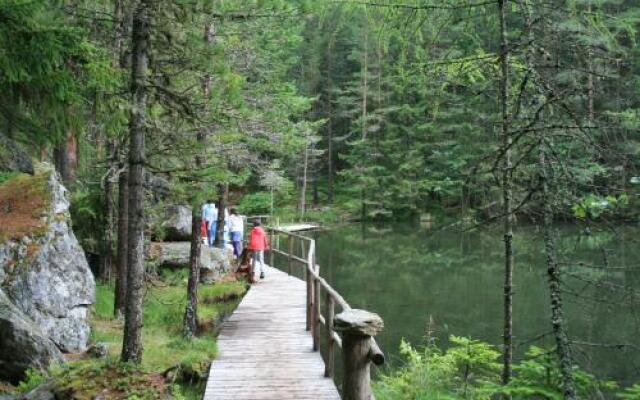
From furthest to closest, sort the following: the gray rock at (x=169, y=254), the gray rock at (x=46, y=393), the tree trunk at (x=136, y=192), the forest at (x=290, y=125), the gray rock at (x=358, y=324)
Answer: the gray rock at (x=169, y=254) < the tree trunk at (x=136, y=192) < the gray rock at (x=46, y=393) < the gray rock at (x=358, y=324) < the forest at (x=290, y=125)

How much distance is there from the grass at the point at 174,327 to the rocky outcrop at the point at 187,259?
414mm

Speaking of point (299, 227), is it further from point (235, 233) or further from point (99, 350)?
point (99, 350)

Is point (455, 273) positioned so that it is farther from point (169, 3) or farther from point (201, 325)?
point (169, 3)

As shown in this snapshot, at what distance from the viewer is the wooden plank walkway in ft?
23.6

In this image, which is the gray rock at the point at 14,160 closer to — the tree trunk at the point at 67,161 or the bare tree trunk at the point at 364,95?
the tree trunk at the point at 67,161

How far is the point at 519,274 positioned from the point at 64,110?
17437mm

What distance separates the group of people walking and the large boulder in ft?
14.3

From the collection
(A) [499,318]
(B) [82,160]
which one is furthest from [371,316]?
(B) [82,160]

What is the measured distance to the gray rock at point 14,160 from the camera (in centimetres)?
1062

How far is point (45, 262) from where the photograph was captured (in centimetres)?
908

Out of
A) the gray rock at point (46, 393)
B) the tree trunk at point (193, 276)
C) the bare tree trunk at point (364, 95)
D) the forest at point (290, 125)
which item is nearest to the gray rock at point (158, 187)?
the forest at point (290, 125)

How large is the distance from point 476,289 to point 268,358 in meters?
11.7

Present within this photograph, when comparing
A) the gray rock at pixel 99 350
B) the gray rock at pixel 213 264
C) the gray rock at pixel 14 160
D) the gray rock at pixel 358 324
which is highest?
the gray rock at pixel 14 160

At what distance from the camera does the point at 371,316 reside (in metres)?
5.46
